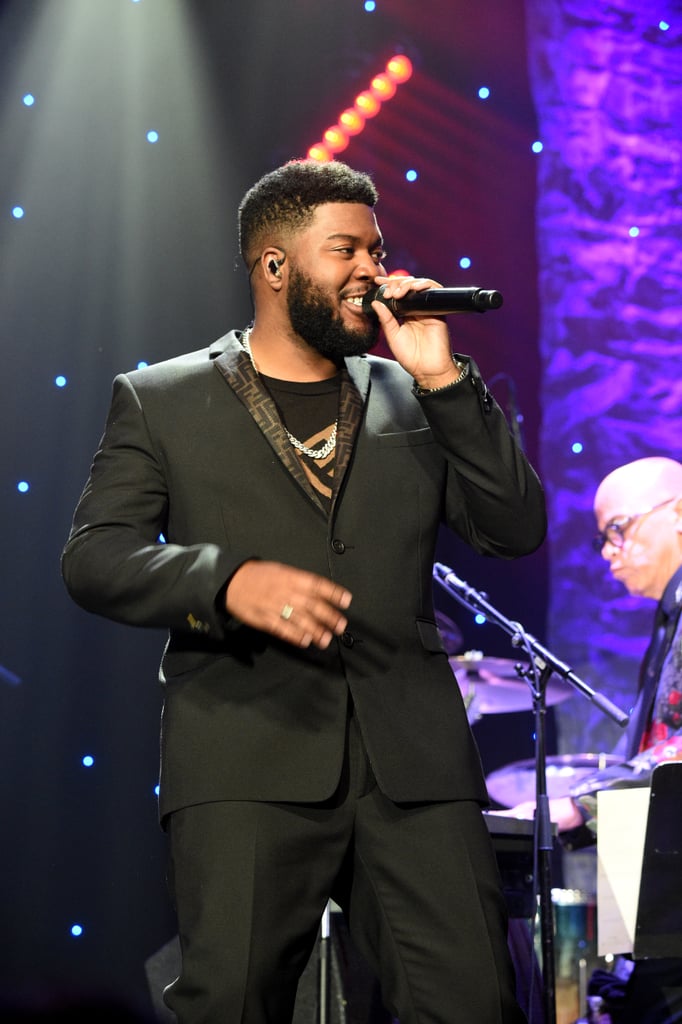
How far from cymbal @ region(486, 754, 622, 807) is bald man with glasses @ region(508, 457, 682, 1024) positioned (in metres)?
0.12

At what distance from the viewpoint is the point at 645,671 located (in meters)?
3.85

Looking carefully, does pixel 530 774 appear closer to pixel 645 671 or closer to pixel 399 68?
pixel 645 671

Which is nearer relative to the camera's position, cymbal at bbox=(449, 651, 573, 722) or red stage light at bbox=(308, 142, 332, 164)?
cymbal at bbox=(449, 651, 573, 722)

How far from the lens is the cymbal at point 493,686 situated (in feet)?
11.9

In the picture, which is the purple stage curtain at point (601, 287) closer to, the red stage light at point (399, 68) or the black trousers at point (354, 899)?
the red stage light at point (399, 68)

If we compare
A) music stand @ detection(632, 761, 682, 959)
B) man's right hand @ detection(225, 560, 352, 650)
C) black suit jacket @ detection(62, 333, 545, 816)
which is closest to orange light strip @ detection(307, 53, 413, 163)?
black suit jacket @ detection(62, 333, 545, 816)

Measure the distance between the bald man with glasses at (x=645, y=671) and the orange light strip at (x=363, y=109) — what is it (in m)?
1.48

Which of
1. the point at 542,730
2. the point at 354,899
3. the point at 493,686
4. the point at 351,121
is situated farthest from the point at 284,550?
the point at 351,121

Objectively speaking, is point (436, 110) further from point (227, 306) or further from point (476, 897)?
point (476, 897)

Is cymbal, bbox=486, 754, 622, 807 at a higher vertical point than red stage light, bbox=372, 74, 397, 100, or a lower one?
lower

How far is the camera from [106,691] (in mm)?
3852

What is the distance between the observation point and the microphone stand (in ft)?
9.39

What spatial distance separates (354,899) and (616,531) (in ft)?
8.05

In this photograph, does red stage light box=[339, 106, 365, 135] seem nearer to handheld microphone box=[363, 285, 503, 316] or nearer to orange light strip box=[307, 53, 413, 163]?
orange light strip box=[307, 53, 413, 163]
